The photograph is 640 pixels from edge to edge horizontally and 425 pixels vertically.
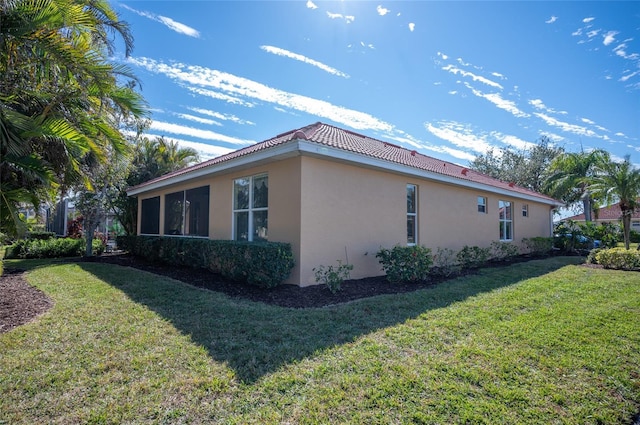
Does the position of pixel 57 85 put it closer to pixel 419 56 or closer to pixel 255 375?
pixel 255 375

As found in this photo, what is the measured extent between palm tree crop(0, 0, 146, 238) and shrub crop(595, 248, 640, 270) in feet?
47.2

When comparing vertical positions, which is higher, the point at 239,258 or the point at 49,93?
the point at 49,93

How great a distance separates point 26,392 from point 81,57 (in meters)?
5.42

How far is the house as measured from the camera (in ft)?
23.7

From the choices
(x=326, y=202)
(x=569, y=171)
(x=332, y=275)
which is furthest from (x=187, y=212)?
(x=569, y=171)

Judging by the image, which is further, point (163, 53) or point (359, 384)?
point (163, 53)

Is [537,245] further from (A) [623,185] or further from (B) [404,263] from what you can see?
(B) [404,263]

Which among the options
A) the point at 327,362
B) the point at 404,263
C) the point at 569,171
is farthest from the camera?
the point at 569,171

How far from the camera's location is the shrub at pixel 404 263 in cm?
781

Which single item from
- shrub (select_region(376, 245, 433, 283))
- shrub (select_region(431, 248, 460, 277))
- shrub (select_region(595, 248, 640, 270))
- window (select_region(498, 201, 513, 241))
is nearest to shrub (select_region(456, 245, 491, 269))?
shrub (select_region(431, 248, 460, 277))

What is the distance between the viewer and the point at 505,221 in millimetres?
14492

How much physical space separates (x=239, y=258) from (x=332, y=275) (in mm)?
2209

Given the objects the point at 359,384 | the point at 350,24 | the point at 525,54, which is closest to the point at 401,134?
the point at 525,54

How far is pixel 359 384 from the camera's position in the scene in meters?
3.13
